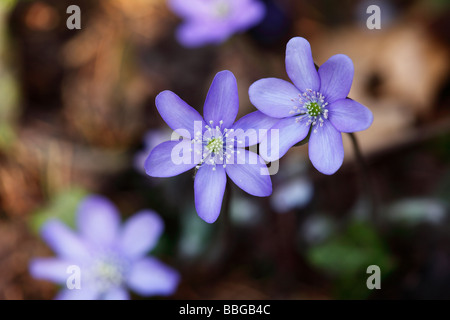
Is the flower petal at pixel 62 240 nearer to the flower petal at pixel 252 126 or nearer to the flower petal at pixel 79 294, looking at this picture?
the flower petal at pixel 79 294

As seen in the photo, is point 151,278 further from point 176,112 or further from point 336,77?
point 336,77

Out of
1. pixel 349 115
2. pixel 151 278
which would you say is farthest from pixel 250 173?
pixel 151 278

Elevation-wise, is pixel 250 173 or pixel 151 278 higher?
pixel 250 173

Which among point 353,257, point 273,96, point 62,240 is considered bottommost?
point 353,257

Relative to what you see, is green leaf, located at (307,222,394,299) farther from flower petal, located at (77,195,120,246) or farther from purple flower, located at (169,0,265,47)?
purple flower, located at (169,0,265,47)

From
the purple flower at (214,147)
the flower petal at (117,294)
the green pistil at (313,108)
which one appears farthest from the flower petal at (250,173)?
the flower petal at (117,294)
